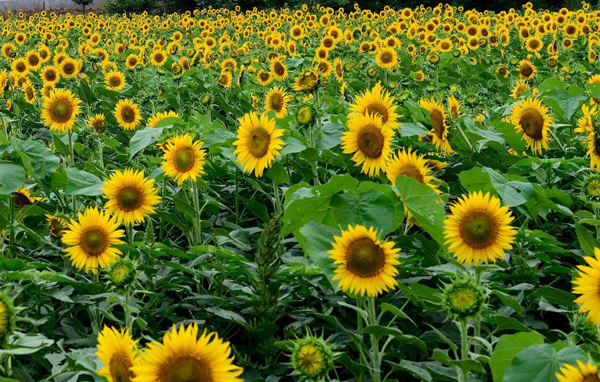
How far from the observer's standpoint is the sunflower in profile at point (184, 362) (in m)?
1.07

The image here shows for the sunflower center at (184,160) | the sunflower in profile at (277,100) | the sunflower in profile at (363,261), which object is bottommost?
the sunflower in profile at (363,261)

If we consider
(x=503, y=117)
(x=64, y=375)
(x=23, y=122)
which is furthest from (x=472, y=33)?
(x=64, y=375)

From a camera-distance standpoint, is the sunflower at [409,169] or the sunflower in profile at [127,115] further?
the sunflower in profile at [127,115]

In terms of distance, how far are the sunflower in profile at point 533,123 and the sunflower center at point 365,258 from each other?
145 cm

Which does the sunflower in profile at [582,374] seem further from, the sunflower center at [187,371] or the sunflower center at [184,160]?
the sunflower center at [184,160]

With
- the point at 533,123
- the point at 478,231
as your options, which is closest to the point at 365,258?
the point at 478,231

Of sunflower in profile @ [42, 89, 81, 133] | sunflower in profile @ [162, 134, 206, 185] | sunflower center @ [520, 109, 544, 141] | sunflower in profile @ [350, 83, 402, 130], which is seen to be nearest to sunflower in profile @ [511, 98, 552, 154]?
sunflower center @ [520, 109, 544, 141]

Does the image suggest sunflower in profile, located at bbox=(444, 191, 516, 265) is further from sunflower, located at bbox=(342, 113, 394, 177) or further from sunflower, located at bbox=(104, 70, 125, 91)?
sunflower, located at bbox=(104, 70, 125, 91)

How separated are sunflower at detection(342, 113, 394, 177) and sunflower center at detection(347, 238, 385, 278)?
691 mm

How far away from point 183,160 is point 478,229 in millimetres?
1075

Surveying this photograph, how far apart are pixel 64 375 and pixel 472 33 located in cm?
673

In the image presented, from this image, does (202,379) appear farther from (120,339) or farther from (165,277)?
(165,277)

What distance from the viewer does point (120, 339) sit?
122 centimetres

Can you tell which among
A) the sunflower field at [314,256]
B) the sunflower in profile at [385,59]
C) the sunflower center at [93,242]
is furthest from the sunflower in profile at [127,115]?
the sunflower in profile at [385,59]
